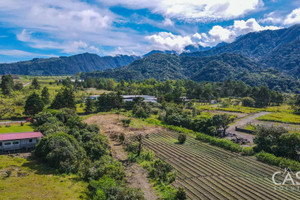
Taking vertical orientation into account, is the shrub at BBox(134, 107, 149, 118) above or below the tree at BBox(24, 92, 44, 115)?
below

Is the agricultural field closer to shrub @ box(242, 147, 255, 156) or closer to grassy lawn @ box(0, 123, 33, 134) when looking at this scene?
shrub @ box(242, 147, 255, 156)

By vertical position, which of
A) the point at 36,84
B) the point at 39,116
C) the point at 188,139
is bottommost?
the point at 188,139

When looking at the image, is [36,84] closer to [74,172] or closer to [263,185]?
[74,172]

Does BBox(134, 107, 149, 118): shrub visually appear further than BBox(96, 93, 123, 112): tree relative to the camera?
No

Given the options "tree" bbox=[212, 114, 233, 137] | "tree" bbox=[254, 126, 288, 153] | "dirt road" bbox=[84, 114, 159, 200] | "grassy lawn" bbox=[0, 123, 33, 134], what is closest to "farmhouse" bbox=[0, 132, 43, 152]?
"grassy lawn" bbox=[0, 123, 33, 134]

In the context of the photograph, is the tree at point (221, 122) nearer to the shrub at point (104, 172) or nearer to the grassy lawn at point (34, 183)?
the shrub at point (104, 172)

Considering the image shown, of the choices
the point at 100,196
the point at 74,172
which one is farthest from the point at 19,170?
the point at 100,196
